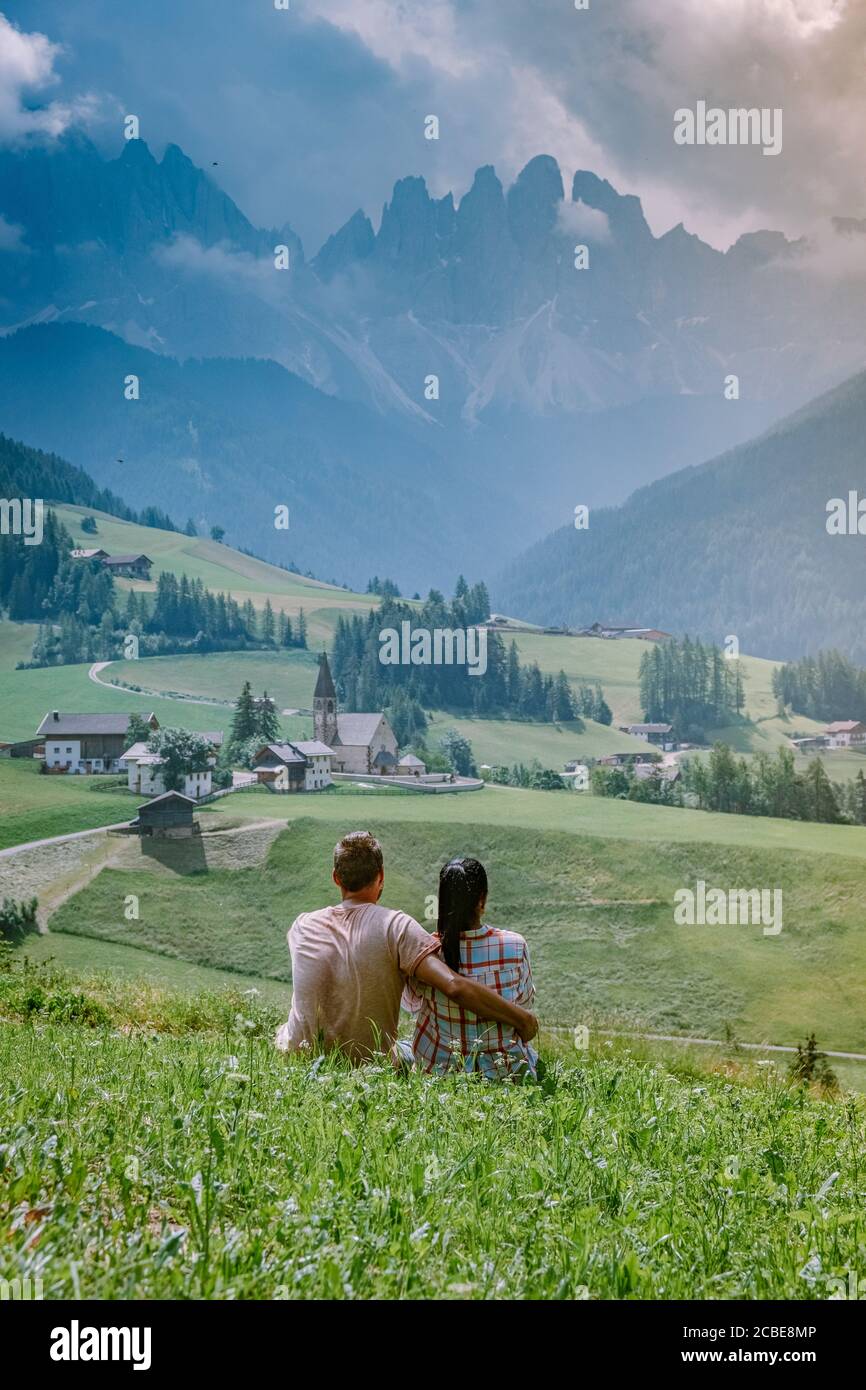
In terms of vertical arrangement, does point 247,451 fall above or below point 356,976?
above

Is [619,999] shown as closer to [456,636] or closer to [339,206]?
[456,636]

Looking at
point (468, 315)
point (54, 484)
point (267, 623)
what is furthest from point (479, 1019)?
point (468, 315)

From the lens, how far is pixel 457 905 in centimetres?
351

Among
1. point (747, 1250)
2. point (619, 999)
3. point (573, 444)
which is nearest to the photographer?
point (747, 1250)

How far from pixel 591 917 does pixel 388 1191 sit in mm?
10643

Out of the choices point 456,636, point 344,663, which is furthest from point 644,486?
point 344,663

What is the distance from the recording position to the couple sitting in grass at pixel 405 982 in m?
3.31

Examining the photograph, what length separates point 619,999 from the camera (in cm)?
1192

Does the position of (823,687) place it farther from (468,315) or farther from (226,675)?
(226,675)

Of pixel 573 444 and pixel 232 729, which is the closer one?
pixel 232 729

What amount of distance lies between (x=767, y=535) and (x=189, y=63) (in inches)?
342

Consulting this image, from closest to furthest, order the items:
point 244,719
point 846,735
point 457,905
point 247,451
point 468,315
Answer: point 457,905 < point 244,719 < point 846,735 < point 468,315 < point 247,451

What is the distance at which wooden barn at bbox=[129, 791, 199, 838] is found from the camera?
41.2 feet

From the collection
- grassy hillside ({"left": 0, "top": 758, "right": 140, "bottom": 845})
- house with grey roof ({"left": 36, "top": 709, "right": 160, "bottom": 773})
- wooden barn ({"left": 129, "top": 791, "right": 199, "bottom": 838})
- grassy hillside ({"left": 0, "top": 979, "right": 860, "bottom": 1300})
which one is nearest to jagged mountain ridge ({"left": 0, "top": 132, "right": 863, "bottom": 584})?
house with grey roof ({"left": 36, "top": 709, "right": 160, "bottom": 773})
